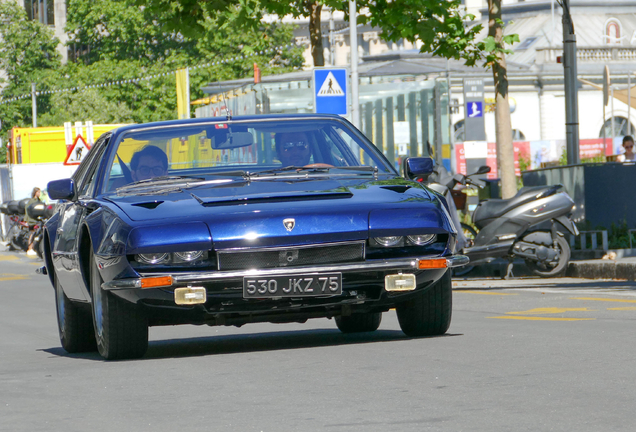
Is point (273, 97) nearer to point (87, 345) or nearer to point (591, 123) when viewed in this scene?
point (87, 345)

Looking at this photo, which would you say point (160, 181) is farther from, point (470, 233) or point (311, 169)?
point (470, 233)

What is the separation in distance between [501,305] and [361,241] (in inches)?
201

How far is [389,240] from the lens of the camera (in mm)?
6957

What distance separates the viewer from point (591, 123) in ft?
236

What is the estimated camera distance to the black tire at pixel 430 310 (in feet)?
24.5

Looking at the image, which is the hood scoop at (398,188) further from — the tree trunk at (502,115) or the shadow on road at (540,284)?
the tree trunk at (502,115)

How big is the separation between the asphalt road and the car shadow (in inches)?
0.8

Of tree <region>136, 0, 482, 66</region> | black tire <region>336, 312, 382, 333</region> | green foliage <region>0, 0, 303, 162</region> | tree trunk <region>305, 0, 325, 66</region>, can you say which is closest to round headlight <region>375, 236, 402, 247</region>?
black tire <region>336, 312, 382, 333</region>

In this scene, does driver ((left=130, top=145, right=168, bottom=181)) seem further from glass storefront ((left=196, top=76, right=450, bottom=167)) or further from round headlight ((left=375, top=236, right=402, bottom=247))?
glass storefront ((left=196, top=76, right=450, bottom=167))

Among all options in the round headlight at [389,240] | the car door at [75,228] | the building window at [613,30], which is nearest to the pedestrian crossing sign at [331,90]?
Answer: the car door at [75,228]

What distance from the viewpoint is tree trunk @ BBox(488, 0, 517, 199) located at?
733 inches

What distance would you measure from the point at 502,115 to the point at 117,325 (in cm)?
1244

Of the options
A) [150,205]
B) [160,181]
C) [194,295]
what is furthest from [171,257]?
[160,181]

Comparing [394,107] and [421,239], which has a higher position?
[394,107]
